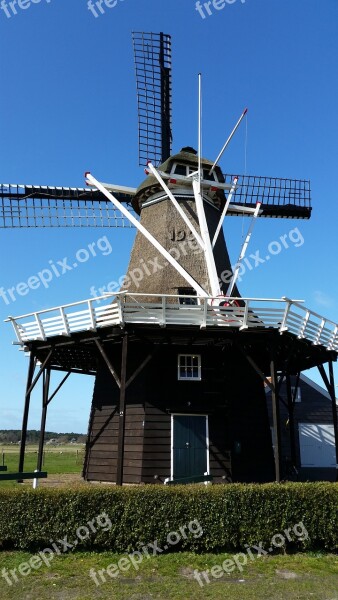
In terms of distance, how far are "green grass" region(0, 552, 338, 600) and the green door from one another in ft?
17.7

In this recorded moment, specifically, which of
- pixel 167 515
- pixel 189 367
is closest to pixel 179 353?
pixel 189 367

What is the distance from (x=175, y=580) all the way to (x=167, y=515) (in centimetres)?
142

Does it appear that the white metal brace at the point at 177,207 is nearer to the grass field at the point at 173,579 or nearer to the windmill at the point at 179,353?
the windmill at the point at 179,353

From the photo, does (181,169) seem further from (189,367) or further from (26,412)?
(26,412)

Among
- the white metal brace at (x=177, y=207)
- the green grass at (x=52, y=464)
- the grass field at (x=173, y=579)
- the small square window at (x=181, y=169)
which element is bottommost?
the grass field at (x=173, y=579)

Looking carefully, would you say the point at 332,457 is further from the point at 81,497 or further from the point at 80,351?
the point at 81,497

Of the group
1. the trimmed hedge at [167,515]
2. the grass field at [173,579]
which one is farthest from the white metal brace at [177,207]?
the grass field at [173,579]

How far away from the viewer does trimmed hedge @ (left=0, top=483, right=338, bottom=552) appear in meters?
9.02

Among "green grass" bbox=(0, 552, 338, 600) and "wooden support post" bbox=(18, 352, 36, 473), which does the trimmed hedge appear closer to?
"green grass" bbox=(0, 552, 338, 600)

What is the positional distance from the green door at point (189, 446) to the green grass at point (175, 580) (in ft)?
17.7

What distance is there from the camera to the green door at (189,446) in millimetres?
14367

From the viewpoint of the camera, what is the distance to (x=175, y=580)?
7.82 metres

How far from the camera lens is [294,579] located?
313 inches

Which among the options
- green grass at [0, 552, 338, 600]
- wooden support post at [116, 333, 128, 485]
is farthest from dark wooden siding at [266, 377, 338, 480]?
green grass at [0, 552, 338, 600]
